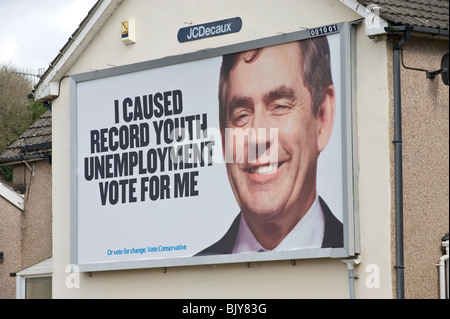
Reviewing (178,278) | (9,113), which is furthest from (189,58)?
(9,113)

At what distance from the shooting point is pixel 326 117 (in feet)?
51.6

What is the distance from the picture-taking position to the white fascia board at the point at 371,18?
49.6 ft

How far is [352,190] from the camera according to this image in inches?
605

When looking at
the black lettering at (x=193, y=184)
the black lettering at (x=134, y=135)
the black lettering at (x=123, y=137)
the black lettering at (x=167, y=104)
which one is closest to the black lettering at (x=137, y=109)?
the black lettering at (x=134, y=135)

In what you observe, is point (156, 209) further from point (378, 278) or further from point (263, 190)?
point (378, 278)

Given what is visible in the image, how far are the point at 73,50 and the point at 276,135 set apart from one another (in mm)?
4877

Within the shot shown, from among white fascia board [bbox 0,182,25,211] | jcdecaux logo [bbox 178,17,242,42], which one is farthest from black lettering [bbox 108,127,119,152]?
white fascia board [bbox 0,182,25,211]

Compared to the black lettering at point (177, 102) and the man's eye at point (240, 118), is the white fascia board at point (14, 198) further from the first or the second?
the man's eye at point (240, 118)

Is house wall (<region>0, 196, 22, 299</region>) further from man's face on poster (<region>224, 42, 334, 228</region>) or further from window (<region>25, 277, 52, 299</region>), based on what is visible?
man's face on poster (<region>224, 42, 334, 228</region>)

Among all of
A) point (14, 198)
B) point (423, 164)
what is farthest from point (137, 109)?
point (14, 198)

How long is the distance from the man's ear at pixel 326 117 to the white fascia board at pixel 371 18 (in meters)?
1.07
